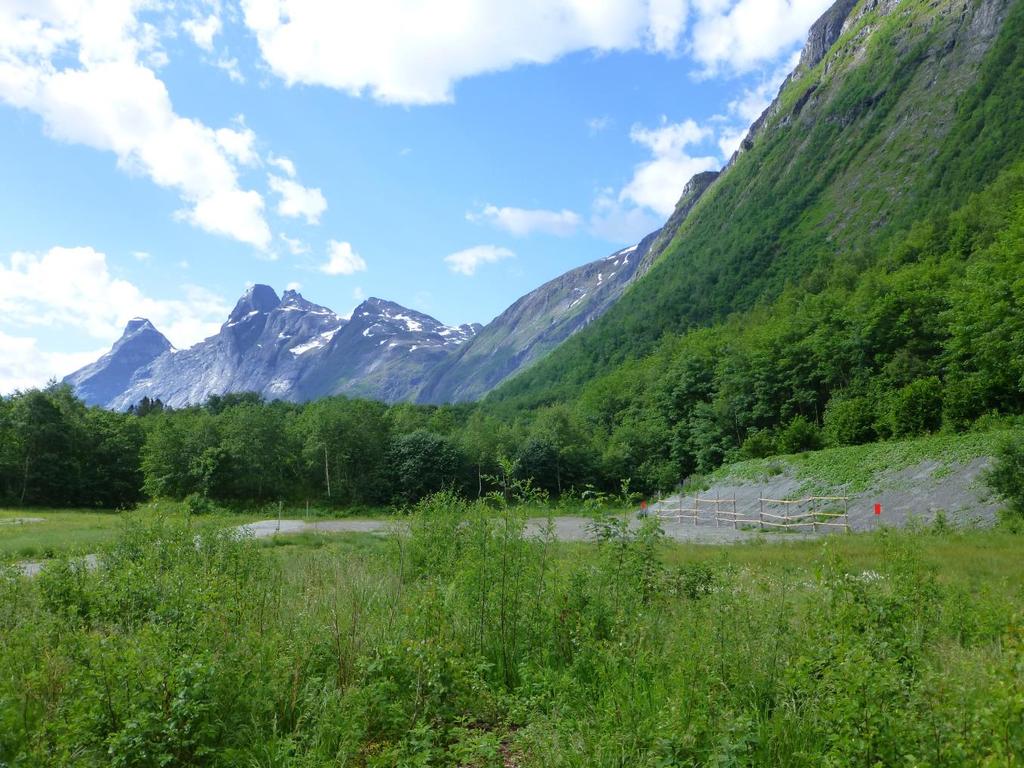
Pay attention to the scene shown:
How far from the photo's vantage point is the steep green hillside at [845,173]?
316 ft

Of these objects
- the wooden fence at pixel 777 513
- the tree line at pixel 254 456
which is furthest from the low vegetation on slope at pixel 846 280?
the tree line at pixel 254 456

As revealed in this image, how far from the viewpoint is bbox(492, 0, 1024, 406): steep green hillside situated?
316ft

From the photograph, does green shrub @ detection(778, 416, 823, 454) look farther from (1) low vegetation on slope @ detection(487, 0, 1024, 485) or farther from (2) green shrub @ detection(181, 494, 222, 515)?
(2) green shrub @ detection(181, 494, 222, 515)

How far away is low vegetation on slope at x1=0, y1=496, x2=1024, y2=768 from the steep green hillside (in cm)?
8684

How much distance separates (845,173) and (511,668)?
143546 mm

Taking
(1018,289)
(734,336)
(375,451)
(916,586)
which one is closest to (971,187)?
(734,336)

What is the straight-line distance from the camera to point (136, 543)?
10805 mm

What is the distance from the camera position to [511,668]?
6719mm

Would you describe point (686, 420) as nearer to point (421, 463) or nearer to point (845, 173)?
point (421, 463)

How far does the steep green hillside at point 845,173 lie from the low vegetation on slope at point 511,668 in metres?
86.8

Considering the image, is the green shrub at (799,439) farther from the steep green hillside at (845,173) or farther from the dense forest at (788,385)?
the steep green hillside at (845,173)

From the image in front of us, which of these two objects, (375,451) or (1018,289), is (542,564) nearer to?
(1018,289)

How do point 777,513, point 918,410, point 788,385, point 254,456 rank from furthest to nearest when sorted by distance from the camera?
point 788,385 → point 254,456 → point 918,410 → point 777,513

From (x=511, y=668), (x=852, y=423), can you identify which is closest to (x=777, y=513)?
(x=852, y=423)
